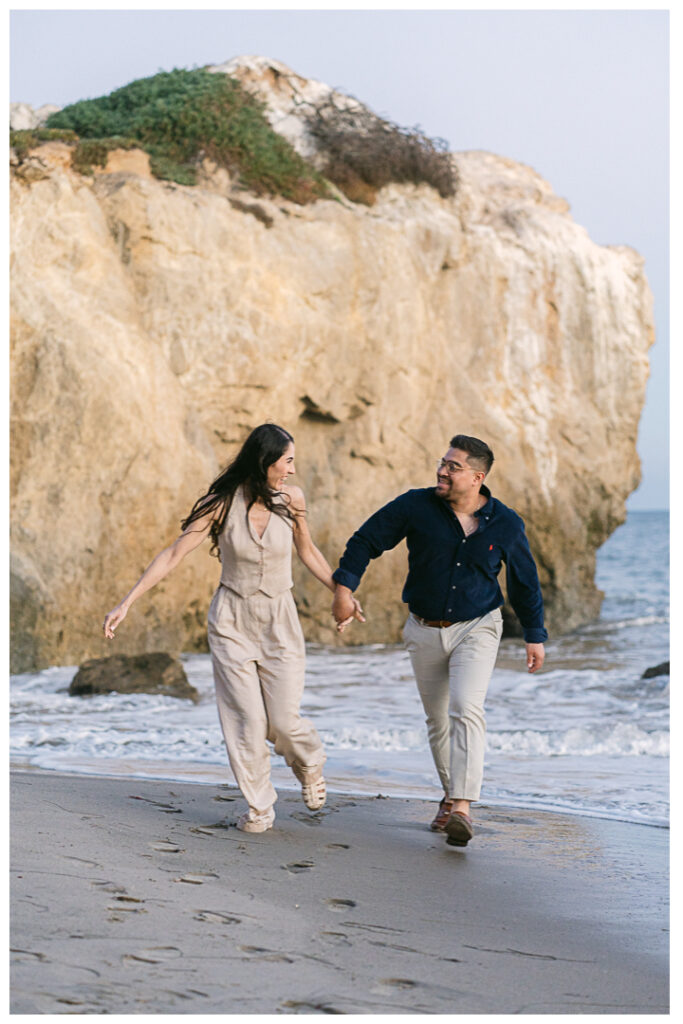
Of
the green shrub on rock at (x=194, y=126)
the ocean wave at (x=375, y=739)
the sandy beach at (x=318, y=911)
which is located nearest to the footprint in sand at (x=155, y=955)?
the sandy beach at (x=318, y=911)

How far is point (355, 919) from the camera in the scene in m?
4.27

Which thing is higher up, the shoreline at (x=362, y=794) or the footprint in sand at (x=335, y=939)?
the footprint in sand at (x=335, y=939)

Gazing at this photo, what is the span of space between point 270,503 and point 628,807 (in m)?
3.16

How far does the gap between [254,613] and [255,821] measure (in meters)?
0.99

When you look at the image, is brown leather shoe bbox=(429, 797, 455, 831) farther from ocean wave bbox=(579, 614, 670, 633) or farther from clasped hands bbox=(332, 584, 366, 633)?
ocean wave bbox=(579, 614, 670, 633)

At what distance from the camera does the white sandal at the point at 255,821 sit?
17.9 feet

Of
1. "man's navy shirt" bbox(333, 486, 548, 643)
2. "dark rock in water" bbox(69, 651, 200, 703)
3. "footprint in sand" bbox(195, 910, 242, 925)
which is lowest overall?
"dark rock in water" bbox(69, 651, 200, 703)

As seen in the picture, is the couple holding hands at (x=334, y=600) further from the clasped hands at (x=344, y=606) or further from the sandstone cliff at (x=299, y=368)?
the sandstone cliff at (x=299, y=368)

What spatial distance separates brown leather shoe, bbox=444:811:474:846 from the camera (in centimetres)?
544

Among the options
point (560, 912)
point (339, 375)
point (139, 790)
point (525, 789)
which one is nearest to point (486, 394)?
point (339, 375)

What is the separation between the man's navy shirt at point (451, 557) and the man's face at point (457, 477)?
8 centimetres

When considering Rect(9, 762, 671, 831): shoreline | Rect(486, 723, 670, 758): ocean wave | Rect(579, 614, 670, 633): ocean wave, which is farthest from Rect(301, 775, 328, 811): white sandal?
Rect(579, 614, 670, 633): ocean wave

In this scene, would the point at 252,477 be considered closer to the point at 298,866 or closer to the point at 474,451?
the point at 474,451

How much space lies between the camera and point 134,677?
11320mm
